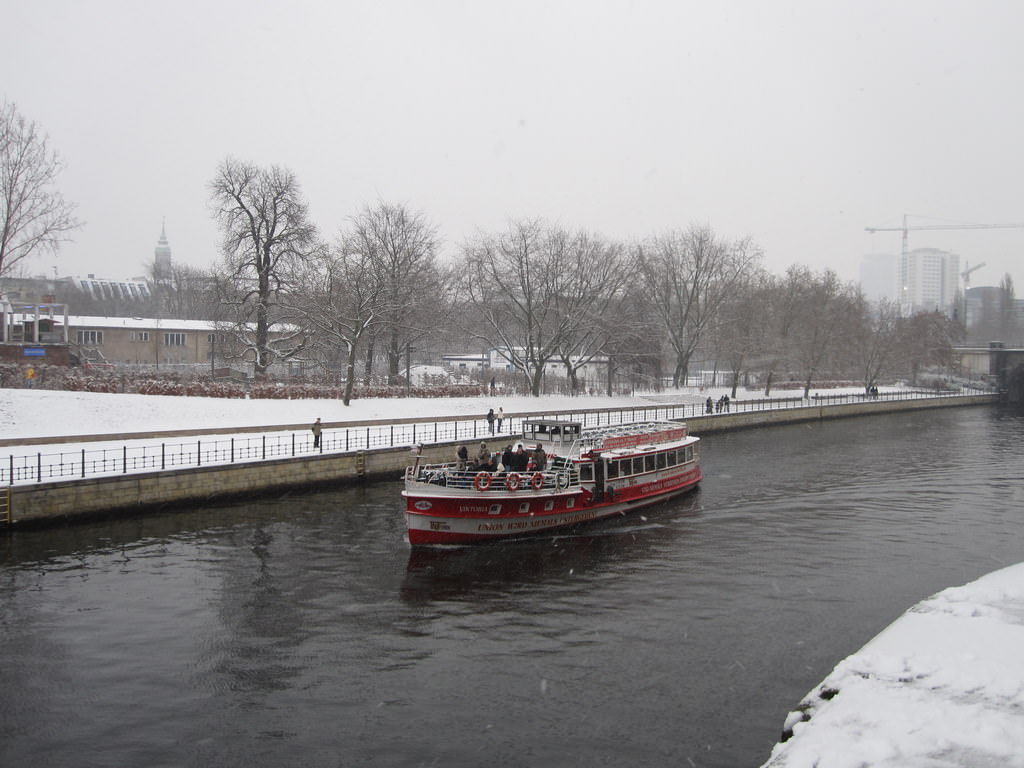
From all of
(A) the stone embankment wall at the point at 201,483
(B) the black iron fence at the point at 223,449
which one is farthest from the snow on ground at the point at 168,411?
(A) the stone embankment wall at the point at 201,483

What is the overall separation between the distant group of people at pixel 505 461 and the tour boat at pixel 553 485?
0.11 meters

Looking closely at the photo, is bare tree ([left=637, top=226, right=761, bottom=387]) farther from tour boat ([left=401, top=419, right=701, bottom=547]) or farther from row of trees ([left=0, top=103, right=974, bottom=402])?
tour boat ([left=401, top=419, right=701, bottom=547])

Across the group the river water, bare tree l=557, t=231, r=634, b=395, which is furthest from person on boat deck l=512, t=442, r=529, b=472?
bare tree l=557, t=231, r=634, b=395

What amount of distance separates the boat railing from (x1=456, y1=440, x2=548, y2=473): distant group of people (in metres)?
0.18

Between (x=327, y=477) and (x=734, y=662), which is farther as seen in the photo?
(x=327, y=477)

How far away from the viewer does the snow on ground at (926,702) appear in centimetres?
983

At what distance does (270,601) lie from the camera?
19172mm

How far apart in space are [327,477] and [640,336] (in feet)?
125

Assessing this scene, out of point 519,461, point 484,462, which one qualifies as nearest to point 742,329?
point 519,461

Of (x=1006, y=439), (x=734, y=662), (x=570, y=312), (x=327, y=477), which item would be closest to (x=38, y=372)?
(x=327, y=477)

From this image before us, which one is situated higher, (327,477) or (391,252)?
(391,252)

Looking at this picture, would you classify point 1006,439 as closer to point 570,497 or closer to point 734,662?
point 570,497

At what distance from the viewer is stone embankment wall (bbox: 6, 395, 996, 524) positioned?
80.5ft

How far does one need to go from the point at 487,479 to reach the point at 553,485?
113 inches
